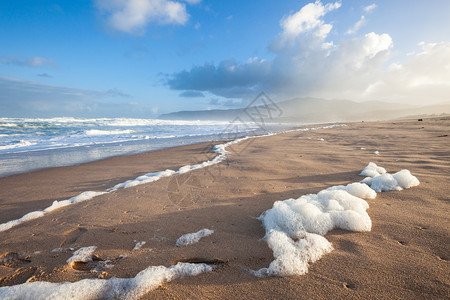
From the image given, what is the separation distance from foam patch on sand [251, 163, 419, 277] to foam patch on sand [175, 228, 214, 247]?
59cm

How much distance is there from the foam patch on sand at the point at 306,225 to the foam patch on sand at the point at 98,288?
650 millimetres

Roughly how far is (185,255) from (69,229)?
1528mm

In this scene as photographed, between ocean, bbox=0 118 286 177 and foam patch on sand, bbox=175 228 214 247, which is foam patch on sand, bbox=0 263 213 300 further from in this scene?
ocean, bbox=0 118 286 177

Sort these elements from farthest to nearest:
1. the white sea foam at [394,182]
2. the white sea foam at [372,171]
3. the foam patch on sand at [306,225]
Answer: the white sea foam at [372,171] < the white sea foam at [394,182] < the foam patch on sand at [306,225]

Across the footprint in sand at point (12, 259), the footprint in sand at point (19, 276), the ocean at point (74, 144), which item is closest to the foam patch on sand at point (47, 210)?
the footprint in sand at point (12, 259)

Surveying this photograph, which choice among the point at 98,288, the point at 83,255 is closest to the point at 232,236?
the point at 98,288

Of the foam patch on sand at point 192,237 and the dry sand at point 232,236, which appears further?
the foam patch on sand at point 192,237

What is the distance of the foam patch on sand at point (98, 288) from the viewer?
4.30ft

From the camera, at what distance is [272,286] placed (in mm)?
1289

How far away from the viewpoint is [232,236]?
75.7 inches

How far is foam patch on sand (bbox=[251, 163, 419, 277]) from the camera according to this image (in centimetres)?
145

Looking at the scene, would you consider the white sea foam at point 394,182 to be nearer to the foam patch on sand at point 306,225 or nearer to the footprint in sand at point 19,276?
the foam patch on sand at point 306,225

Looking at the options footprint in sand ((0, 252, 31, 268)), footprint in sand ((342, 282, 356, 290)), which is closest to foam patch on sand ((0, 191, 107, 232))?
footprint in sand ((0, 252, 31, 268))

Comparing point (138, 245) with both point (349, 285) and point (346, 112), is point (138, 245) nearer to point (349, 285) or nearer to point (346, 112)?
point (349, 285)
